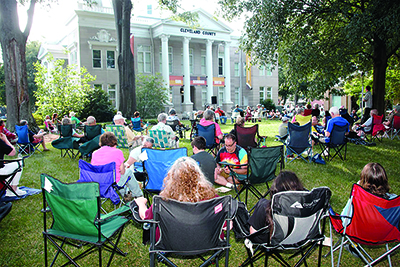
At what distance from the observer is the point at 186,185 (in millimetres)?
2609

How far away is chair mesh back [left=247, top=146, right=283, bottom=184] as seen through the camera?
4.68 metres

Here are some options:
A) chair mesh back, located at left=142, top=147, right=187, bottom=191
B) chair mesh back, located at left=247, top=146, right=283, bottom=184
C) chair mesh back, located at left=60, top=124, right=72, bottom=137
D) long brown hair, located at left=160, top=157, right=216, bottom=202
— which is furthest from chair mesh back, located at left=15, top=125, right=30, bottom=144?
long brown hair, located at left=160, top=157, right=216, bottom=202

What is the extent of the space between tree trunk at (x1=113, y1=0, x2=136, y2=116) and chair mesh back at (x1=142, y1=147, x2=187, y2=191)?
1367cm

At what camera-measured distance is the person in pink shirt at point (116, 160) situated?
4518 mm

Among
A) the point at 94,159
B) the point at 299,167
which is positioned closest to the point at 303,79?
the point at 299,167

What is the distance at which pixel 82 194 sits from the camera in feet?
8.95

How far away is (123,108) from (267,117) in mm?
14495

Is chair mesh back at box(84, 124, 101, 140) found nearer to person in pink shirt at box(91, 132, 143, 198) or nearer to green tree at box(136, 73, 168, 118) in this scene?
person in pink shirt at box(91, 132, 143, 198)

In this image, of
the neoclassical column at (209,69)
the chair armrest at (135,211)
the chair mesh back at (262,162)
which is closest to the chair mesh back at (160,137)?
the chair mesh back at (262,162)

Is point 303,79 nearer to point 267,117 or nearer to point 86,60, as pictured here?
point 267,117

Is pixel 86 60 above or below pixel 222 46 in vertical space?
below

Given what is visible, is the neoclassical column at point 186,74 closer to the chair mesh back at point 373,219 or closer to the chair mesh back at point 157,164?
the chair mesh back at point 157,164

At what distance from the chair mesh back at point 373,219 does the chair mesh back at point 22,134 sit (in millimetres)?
8910

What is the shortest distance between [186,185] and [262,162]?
238cm
